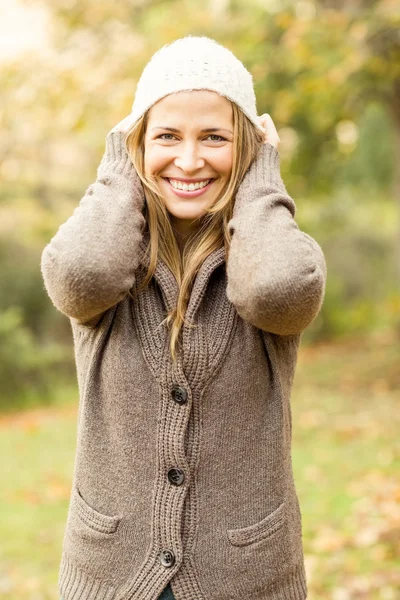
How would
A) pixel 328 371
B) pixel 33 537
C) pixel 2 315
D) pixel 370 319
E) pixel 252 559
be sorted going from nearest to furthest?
1. pixel 252 559
2. pixel 33 537
3. pixel 2 315
4. pixel 328 371
5. pixel 370 319

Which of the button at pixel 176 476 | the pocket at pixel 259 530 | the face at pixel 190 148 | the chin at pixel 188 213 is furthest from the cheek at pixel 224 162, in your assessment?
the pocket at pixel 259 530

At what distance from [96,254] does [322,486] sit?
4.30 meters

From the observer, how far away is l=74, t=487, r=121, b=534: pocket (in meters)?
2.01

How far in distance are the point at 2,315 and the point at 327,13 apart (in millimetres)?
5000

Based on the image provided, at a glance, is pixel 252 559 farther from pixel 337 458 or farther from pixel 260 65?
pixel 260 65

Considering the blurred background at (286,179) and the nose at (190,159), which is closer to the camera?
the nose at (190,159)

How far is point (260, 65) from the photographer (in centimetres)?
786

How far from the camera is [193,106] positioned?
2051mm

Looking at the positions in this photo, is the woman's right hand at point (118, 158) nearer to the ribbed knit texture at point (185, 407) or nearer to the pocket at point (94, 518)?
the ribbed knit texture at point (185, 407)

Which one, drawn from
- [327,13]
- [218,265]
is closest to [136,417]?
[218,265]

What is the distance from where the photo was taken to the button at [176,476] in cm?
197

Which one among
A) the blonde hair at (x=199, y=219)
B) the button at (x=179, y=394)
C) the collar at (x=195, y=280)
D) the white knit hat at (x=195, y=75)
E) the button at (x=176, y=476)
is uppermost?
the white knit hat at (x=195, y=75)

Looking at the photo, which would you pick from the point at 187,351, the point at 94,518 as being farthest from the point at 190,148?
the point at 94,518

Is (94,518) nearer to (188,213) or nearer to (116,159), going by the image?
(188,213)
